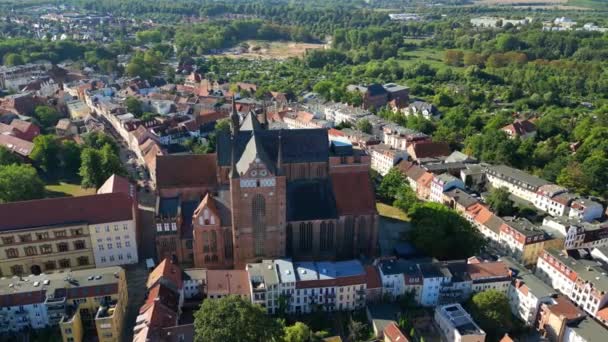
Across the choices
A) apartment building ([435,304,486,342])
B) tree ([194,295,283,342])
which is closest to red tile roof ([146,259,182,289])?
tree ([194,295,283,342])

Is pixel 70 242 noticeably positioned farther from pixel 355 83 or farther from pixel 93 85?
pixel 355 83

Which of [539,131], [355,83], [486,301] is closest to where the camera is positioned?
[486,301]

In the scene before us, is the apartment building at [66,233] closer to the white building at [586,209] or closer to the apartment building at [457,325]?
the apartment building at [457,325]

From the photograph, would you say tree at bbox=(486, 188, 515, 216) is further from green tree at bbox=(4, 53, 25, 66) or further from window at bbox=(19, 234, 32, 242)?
green tree at bbox=(4, 53, 25, 66)

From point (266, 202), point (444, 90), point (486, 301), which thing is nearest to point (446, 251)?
point (486, 301)

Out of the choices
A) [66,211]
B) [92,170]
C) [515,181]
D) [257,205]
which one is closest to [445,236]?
[257,205]

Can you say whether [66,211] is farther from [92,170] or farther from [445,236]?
[445,236]
